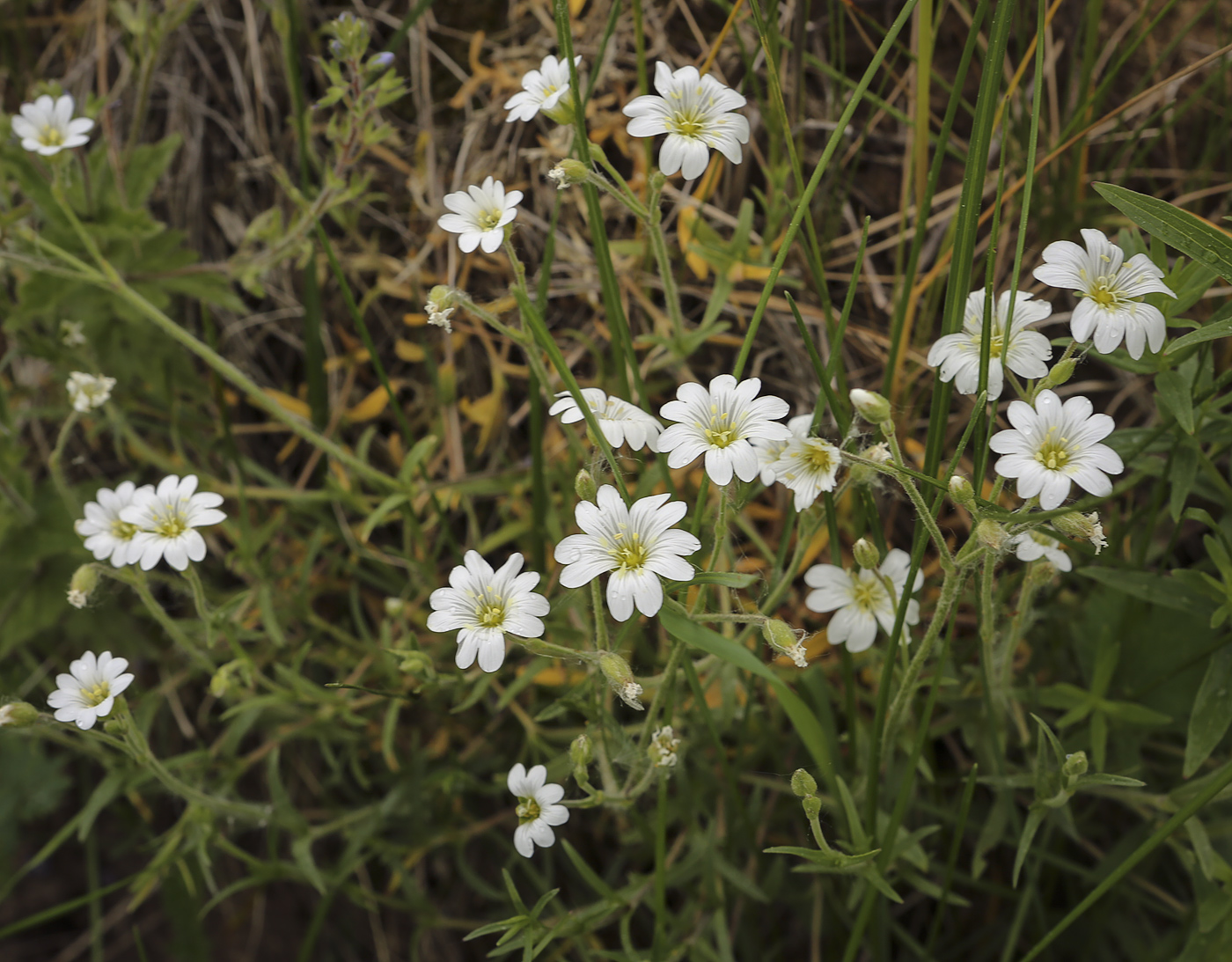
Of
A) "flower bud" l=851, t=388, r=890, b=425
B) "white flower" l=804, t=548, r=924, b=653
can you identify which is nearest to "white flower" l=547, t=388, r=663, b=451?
"flower bud" l=851, t=388, r=890, b=425

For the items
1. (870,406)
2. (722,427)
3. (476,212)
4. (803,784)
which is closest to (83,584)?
(476,212)

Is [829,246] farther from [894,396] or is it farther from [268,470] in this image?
[268,470]

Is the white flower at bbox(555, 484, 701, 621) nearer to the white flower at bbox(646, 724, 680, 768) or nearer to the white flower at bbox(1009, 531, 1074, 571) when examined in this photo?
the white flower at bbox(646, 724, 680, 768)

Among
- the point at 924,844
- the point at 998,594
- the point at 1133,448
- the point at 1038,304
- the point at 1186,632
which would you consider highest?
the point at 1038,304

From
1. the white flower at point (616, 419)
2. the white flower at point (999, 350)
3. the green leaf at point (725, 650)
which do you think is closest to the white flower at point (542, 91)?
the white flower at point (616, 419)

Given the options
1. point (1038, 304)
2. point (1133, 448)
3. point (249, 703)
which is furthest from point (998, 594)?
point (249, 703)

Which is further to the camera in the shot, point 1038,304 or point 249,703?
point 249,703

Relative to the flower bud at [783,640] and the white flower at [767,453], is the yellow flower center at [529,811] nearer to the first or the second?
the flower bud at [783,640]
